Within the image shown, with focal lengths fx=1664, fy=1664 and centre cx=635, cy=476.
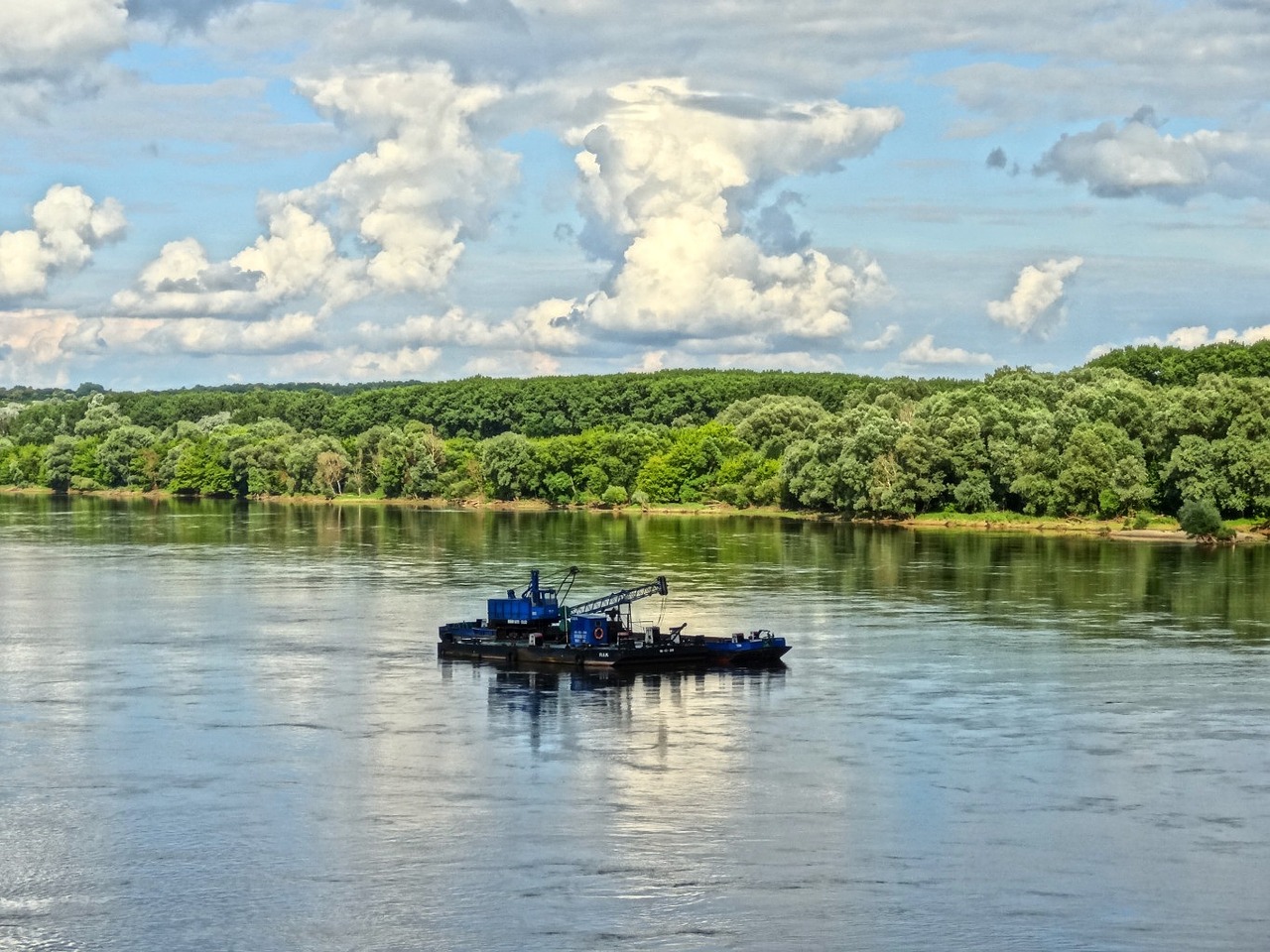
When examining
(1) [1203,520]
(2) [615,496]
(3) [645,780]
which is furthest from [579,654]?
(2) [615,496]

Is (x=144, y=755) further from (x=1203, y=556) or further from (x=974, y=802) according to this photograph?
(x=1203, y=556)

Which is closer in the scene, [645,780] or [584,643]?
[645,780]

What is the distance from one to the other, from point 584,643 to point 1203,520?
70805 millimetres

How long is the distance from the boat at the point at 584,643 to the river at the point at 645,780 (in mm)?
1049

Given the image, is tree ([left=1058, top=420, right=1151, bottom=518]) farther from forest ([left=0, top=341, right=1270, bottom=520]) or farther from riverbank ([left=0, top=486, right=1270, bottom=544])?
riverbank ([left=0, top=486, right=1270, bottom=544])

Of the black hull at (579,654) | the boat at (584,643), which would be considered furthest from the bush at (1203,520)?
the black hull at (579,654)

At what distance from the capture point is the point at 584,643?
59.3m

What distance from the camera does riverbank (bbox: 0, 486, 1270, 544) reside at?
122 meters

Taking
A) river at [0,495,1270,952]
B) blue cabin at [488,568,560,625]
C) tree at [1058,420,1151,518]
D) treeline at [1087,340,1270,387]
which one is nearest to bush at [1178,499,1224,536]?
tree at [1058,420,1151,518]

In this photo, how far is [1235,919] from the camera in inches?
1216

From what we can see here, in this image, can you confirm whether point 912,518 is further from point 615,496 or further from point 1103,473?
point 615,496

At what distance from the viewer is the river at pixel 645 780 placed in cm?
3136

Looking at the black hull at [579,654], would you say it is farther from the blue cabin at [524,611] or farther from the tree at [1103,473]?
the tree at [1103,473]

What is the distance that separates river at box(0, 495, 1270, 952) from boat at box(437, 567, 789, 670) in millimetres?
1049
